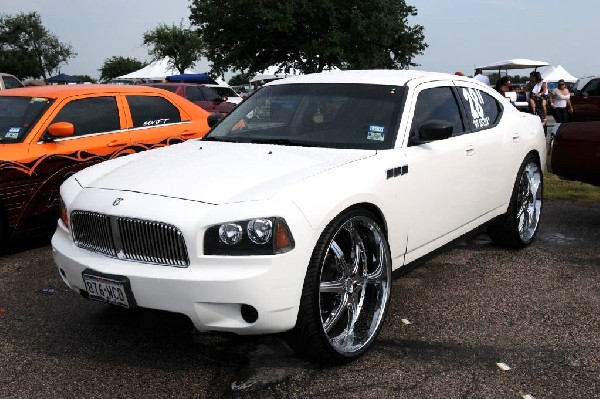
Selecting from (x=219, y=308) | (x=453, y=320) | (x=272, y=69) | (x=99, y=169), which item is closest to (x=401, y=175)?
(x=453, y=320)

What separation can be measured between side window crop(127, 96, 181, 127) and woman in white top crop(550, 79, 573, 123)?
11.9 metres

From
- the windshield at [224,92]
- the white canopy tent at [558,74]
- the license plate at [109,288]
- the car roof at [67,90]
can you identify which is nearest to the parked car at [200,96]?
the windshield at [224,92]

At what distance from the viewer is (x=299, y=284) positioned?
2938 mm

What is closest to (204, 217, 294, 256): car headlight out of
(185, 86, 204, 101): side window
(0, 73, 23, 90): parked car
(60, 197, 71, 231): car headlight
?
(60, 197, 71, 231): car headlight

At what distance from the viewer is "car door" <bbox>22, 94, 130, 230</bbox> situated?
5551 mm

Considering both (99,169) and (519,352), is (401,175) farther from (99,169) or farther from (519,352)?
(99,169)

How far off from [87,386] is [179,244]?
0.88 m

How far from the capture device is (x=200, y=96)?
16922 millimetres

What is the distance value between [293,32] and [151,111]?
78.5 ft

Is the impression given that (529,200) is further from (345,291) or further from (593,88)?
(593,88)

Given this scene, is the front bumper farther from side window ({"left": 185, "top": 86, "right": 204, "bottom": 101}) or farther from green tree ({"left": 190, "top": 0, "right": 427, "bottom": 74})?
green tree ({"left": 190, "top": 0, "right": 427, "bottom": 74})

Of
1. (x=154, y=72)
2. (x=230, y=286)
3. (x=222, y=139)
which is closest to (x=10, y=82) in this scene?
(x=222, y=139)

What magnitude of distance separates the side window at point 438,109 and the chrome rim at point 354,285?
2.95 feet

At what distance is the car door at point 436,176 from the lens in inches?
152
